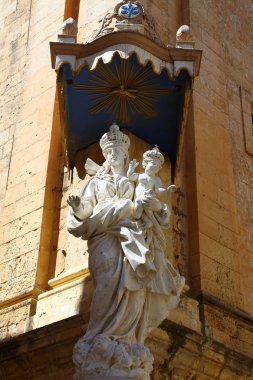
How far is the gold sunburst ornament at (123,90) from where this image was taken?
7.27 meters

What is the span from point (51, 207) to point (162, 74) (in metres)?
2.10

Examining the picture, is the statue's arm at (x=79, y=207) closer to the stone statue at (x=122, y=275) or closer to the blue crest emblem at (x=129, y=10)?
the stone statue at (x=122, y=275)

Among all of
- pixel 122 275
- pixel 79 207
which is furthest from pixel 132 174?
pixel 122 275

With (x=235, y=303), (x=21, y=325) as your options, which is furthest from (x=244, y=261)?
(x=21, y=325)

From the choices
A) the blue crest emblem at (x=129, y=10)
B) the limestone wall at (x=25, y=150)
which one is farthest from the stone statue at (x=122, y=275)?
Result: the blue crest emblem at (x=129, y=10)

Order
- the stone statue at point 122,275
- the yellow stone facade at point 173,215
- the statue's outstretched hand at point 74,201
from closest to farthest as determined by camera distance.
Answer: 1. the stone statue at point 122,275
2. the statue's outstretched hand at point 74,201
3. the yellow stone facade at point 173,215

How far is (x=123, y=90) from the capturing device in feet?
24.4

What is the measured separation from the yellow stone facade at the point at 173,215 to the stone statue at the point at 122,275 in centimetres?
74

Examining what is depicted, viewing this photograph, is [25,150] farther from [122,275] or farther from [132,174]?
[122,275]

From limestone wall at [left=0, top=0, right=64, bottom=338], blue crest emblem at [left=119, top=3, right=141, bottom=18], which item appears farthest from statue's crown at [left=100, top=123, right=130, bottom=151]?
limestone wall at [left=0, top=0, right=64, bottom=338]

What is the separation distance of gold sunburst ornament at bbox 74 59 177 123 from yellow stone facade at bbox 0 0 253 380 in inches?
21.6

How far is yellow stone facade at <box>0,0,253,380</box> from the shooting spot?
22.8 feet

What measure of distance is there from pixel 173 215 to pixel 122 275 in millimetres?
2263

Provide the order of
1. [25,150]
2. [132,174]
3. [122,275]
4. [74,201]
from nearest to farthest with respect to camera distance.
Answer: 1. [122,275]
2. [74,201]
3. [132,174]
4. [25,150]
